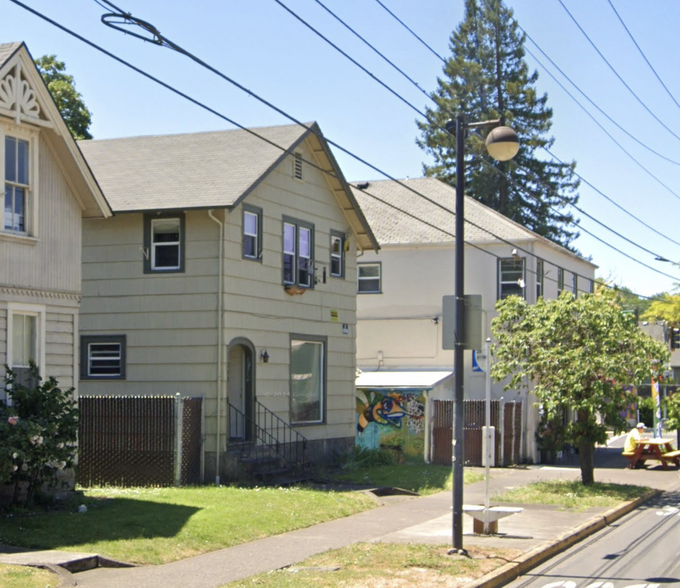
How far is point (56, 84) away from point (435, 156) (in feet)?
101

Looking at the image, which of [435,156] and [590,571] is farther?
[435,156]

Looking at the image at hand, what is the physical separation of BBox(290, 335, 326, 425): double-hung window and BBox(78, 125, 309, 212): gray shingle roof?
13.7 feet

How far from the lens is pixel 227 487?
19109 mm

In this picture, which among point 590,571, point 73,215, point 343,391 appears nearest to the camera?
point 590,571

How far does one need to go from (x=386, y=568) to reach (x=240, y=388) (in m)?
10.9

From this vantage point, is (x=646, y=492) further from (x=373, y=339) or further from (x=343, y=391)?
(x=373, y=339)

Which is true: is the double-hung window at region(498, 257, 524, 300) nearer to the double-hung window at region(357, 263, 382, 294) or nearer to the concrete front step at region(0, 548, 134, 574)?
the double-hung window at region(357, 263, 382, 294)

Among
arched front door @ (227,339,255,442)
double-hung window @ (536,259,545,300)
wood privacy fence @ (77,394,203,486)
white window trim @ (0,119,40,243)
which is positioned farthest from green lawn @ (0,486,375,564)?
double-hung window @ (536,259,545,300)

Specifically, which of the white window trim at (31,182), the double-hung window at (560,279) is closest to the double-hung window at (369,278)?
the double-hung window at (560,279)

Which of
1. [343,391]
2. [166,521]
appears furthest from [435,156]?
[166,521]

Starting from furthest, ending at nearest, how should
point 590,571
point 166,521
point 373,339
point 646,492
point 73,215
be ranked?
1. point 373,339
2. point 646,492
3. point 73,215
4. point 166,521
5. point 590,571

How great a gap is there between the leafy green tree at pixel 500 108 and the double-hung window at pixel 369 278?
25.6m

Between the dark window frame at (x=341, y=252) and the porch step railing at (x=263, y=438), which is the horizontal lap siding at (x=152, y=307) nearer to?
the porch step railing at (x=263, y=438)

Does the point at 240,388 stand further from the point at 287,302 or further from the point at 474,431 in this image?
the point at 474,431
